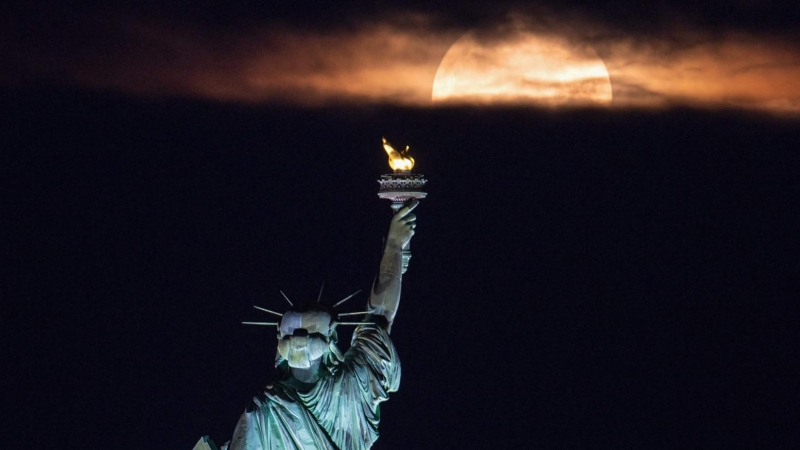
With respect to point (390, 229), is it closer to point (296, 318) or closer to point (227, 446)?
Answer: point (296, 318)

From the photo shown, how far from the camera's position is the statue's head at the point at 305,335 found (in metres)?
8.63

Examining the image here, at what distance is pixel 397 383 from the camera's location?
9.12 m

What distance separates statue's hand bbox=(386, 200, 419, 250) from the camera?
934cm

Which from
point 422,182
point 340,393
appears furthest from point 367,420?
point 422,182

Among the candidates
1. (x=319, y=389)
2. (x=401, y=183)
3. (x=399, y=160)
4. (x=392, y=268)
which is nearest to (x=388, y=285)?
(x=392, y=268)

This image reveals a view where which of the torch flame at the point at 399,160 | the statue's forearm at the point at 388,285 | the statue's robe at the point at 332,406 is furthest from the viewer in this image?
the torch flame at the point at 399,160

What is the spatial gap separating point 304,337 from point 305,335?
3 cm

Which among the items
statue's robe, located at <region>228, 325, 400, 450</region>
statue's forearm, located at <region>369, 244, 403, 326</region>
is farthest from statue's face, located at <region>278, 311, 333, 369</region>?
statue's forearm, located at <region>369, 244, 403, 326</region>

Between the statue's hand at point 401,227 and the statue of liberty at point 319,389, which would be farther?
the statue's hand at point 401,227

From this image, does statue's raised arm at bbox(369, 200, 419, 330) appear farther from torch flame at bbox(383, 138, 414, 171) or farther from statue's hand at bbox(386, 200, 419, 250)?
torch flame at bbox(383, 138, 414, 171)

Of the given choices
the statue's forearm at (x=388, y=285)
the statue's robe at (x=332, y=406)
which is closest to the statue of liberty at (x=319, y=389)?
the statue's robe at (x=332, y=406)

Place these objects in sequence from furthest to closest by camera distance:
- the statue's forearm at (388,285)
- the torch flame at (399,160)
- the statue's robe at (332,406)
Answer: the torch flame at (399,160)
the statue's forearm at (388,285)
the statue's robe at (332,406)

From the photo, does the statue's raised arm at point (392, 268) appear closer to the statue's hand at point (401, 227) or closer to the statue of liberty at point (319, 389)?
the statue's hand at point (401, 227)

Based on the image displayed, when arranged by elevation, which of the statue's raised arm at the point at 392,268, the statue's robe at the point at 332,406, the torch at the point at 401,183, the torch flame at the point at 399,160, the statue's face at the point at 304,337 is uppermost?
the torch flame at the point at 399,160
